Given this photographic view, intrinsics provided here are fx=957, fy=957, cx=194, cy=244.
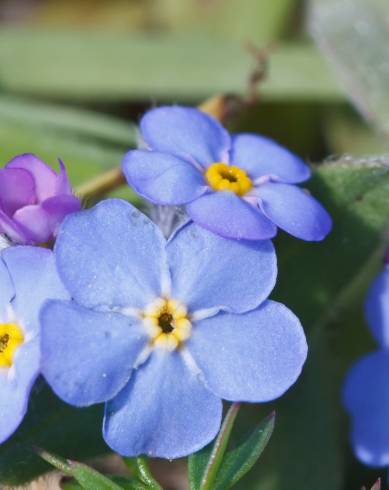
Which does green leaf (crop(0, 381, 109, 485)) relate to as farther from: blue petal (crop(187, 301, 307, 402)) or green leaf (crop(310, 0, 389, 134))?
green leaf (crop(310, 0, 389, 134))

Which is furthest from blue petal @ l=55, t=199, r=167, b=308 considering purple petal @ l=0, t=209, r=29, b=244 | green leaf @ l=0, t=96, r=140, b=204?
green leaf @ l=0, t=96, r=140, b=204

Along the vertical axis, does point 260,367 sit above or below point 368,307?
above

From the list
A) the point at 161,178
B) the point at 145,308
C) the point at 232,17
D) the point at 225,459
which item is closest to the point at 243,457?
the point at 225,459

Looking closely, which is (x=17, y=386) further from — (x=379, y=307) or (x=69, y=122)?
(x=69, y=122)

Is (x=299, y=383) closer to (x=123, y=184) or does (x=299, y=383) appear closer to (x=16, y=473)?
(x=123, y=184)

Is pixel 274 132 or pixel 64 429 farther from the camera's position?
pixel 274 132

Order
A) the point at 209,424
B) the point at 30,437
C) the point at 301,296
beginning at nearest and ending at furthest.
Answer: the point at 209,424, the point at 30,437, the point at 301,296

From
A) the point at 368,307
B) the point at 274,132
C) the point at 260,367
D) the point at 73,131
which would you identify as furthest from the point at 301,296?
the point at 274,132
